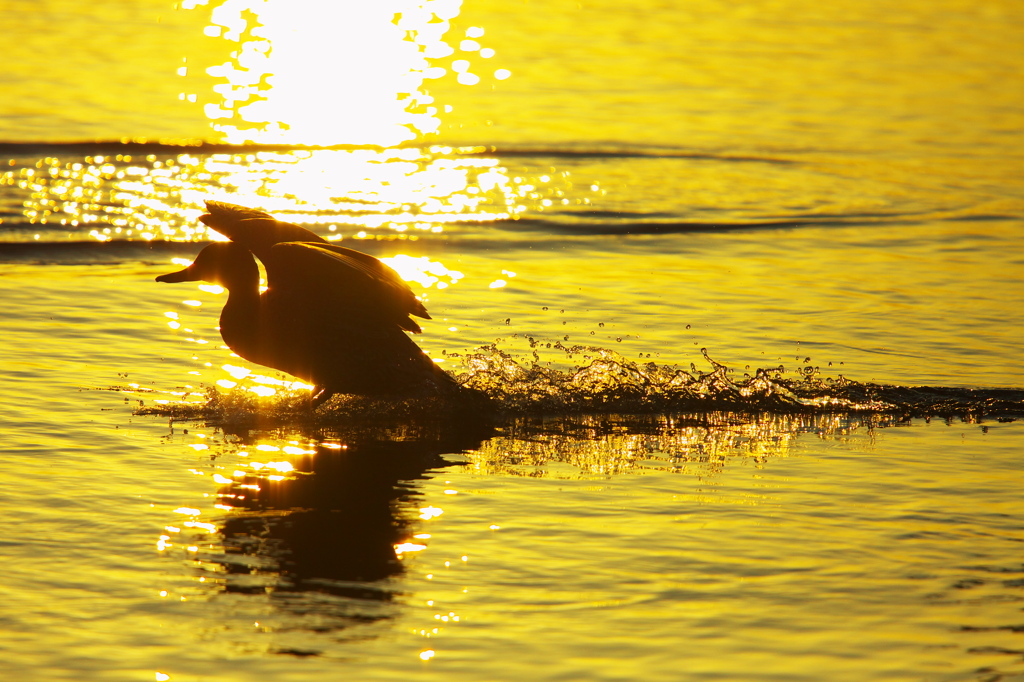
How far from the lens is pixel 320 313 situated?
25.5 ft

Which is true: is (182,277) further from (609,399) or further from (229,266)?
(609,399)

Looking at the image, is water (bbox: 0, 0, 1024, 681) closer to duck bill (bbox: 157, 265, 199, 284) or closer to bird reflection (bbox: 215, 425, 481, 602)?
bird reflection (bbox: 215, 425, 481, 602)

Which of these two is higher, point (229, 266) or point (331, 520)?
point (229, 266)

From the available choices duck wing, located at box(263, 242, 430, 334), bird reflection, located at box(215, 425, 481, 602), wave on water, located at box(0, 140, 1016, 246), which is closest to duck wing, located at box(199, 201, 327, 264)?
duck wing, located at box(263, 242, 430, 334)

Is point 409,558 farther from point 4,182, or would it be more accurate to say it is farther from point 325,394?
point 4,182

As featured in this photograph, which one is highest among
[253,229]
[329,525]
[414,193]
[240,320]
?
[414,193]

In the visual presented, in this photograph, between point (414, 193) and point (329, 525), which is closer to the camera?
point (329, 525)

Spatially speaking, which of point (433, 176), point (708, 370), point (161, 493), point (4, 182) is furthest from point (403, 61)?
point (161, 493)

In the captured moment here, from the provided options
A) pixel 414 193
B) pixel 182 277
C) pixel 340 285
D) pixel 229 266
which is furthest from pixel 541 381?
pixel 414 193

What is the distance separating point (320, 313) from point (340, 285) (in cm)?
19

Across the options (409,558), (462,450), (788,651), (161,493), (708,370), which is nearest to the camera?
(788,651)

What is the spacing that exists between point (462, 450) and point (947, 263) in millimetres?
5825

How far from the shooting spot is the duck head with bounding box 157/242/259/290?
7.96 m

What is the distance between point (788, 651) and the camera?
5.01m
